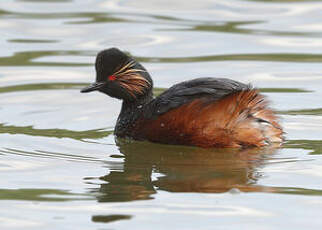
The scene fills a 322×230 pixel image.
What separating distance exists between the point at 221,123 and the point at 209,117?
0.13m

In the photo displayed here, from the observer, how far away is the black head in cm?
986

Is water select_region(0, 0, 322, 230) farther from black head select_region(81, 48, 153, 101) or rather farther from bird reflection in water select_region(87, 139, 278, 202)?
black head select_region(81, 48, 153, 101)

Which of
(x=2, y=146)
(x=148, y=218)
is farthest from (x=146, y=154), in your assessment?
(x=148, y=218)

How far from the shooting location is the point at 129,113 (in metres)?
10.0

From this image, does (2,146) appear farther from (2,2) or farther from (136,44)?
(2,2)

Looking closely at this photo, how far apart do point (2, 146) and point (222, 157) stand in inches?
82.4

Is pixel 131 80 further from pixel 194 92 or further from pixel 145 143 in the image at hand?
pixel 194 92

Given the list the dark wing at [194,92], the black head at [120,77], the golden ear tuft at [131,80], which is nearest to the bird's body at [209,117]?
the dark wing at [194,92]

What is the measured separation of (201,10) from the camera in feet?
52.2

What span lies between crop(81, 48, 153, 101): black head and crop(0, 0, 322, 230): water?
466 mm

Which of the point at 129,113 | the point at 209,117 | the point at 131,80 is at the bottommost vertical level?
the point at 129,113

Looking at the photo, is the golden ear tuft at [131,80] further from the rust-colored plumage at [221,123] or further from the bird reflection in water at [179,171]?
the rust-colored plumage at [221,123]

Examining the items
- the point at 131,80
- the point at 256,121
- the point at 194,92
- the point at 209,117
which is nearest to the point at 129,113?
the point at 131,80

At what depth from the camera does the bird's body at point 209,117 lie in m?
9.03
